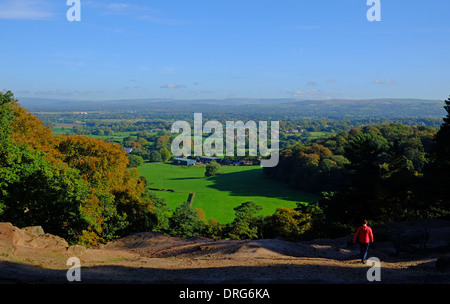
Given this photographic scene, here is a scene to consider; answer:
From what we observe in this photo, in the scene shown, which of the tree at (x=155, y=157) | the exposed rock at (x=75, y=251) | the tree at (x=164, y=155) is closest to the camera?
the exposed rock at (x=75, y=251)

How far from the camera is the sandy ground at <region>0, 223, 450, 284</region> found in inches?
427

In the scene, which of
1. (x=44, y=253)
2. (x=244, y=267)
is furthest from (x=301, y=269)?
(x=44, y=253)

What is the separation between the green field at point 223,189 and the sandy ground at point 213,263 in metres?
33.0

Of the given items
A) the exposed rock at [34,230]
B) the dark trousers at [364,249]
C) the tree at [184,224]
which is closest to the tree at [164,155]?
the tree at [184,224]

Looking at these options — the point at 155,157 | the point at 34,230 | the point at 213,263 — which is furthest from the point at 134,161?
the point at 213,263

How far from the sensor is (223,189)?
252 feet

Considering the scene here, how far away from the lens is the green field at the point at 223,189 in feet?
200

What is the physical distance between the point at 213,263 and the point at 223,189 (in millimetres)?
62603

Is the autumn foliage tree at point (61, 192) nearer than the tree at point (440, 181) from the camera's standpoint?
Yes

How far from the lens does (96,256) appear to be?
1673 cm

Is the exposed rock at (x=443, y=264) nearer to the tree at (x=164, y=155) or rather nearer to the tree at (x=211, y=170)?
the tree at (x=211, y=170)
